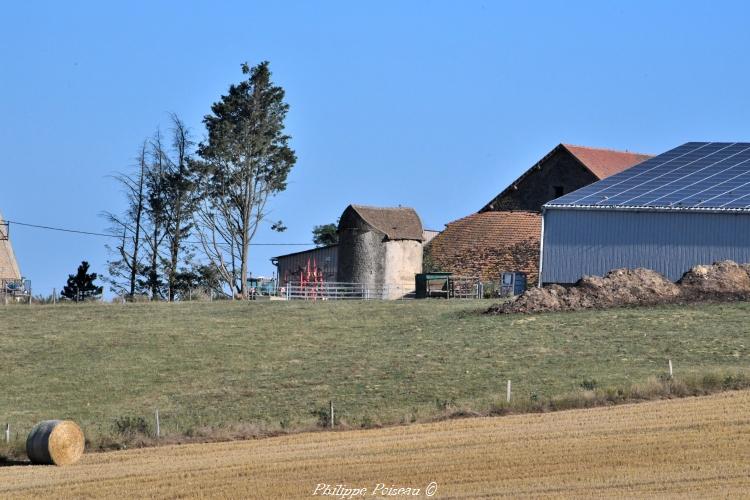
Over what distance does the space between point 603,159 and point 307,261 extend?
66.1ft

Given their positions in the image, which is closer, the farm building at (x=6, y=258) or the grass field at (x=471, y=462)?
the grass field at (x=471, y=462)

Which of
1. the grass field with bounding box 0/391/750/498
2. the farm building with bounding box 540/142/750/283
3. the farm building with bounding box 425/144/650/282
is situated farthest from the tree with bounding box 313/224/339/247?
the grass field with bounding box 0/391/750/498

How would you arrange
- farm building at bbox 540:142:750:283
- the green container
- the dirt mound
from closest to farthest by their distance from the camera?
1. the dirt mound
2. farm building at bbox 540:142:750:283
3. the green container

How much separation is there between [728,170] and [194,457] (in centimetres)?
4088

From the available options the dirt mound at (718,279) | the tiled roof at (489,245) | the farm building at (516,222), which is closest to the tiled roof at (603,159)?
the farm building at (516,222)

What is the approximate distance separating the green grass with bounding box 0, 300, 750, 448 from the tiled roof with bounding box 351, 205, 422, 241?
17.4 m

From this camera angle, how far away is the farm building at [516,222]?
248ft

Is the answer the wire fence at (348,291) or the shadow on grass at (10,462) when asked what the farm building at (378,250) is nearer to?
the wire fence at (348,291)

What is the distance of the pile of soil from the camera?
176 ft

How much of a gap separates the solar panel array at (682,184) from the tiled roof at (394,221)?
47.2ft

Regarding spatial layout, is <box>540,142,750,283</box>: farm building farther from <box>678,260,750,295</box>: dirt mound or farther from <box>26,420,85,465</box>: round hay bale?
<box>26,420,85,465</box>: round hay bale

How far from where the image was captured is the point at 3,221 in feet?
282

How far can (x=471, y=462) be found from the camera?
26703mm

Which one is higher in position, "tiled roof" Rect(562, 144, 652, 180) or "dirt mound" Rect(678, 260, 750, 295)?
"tiled roof" Rect(562, 144, 652, 180)
